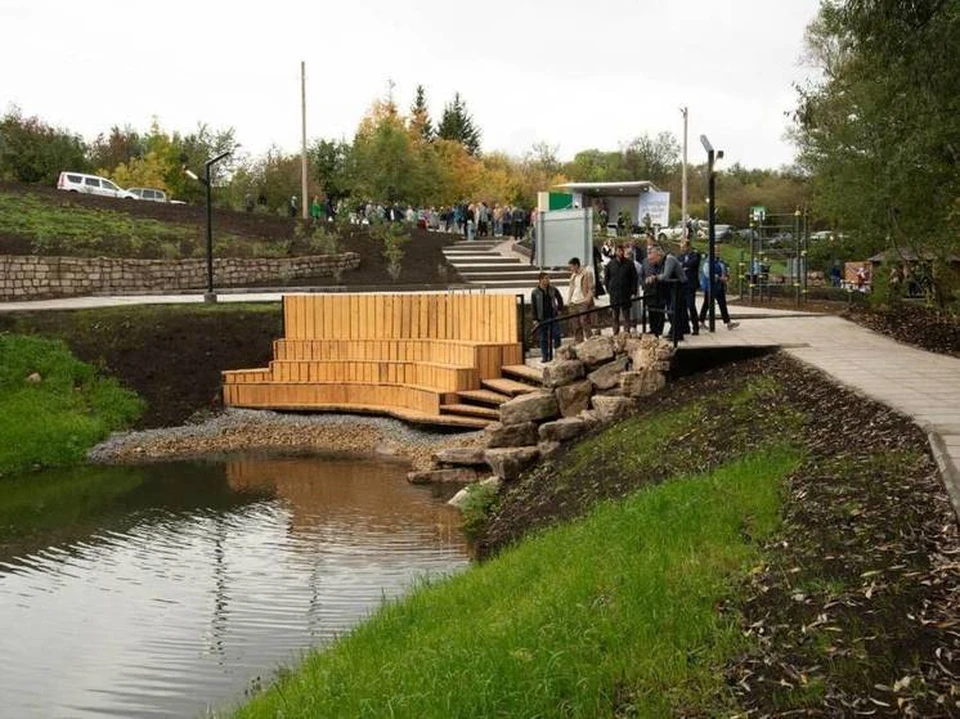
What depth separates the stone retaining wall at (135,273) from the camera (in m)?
25.9

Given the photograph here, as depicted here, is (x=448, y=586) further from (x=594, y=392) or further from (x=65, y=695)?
(x=594, y=392)

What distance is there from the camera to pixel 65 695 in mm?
7461

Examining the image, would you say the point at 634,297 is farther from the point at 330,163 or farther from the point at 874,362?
the point at 330,163

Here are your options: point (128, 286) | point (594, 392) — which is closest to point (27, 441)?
point (594, 392)

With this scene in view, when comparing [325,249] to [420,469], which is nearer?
[420,469]

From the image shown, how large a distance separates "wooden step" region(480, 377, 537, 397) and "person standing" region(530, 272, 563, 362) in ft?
1.77

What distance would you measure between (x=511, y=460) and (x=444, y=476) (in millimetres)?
1735

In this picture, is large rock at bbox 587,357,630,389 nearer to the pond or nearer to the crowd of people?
the crowd of people

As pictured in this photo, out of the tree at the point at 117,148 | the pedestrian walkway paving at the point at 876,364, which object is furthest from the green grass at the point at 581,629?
the tree at the point at 117,148

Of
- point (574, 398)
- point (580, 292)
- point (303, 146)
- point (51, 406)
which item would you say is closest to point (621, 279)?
point (580, 292)

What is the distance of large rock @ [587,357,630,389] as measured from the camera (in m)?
14.0

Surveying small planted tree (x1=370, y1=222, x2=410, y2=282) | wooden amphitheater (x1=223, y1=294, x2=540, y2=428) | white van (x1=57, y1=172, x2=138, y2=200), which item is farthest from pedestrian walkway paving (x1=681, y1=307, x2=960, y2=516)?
white van (x1=57, y1=172, x2=138, y2=200)

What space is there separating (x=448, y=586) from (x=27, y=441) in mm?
11651

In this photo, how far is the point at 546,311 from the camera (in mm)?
17594
